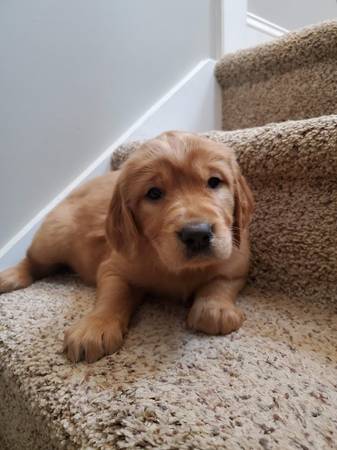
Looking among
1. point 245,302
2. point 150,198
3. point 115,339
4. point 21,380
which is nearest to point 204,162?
point 150,198

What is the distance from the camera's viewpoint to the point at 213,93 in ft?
6.96

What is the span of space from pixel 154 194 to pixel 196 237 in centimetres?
26

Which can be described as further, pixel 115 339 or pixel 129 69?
pixel 129 69

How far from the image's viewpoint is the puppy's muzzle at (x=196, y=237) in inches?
35.5

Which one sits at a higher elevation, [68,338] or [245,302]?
[68,338]

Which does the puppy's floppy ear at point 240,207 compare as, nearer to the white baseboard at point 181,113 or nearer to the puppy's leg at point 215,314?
the puppy's leg at point 215,314

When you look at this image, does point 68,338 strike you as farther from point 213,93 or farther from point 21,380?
point 213,93

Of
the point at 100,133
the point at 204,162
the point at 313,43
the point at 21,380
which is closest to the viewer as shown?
the point at 21,380

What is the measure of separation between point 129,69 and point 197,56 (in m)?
0.46

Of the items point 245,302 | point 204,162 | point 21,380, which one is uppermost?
point 204,162

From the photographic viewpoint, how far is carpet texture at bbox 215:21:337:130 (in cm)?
161

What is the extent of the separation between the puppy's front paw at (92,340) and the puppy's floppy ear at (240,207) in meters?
0.48

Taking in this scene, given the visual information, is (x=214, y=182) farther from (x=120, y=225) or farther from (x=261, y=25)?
(x=261, y=25)

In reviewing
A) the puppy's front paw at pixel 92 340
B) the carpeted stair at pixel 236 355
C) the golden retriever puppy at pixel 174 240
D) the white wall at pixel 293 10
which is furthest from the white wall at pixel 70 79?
the white wall at pixel 293 10
